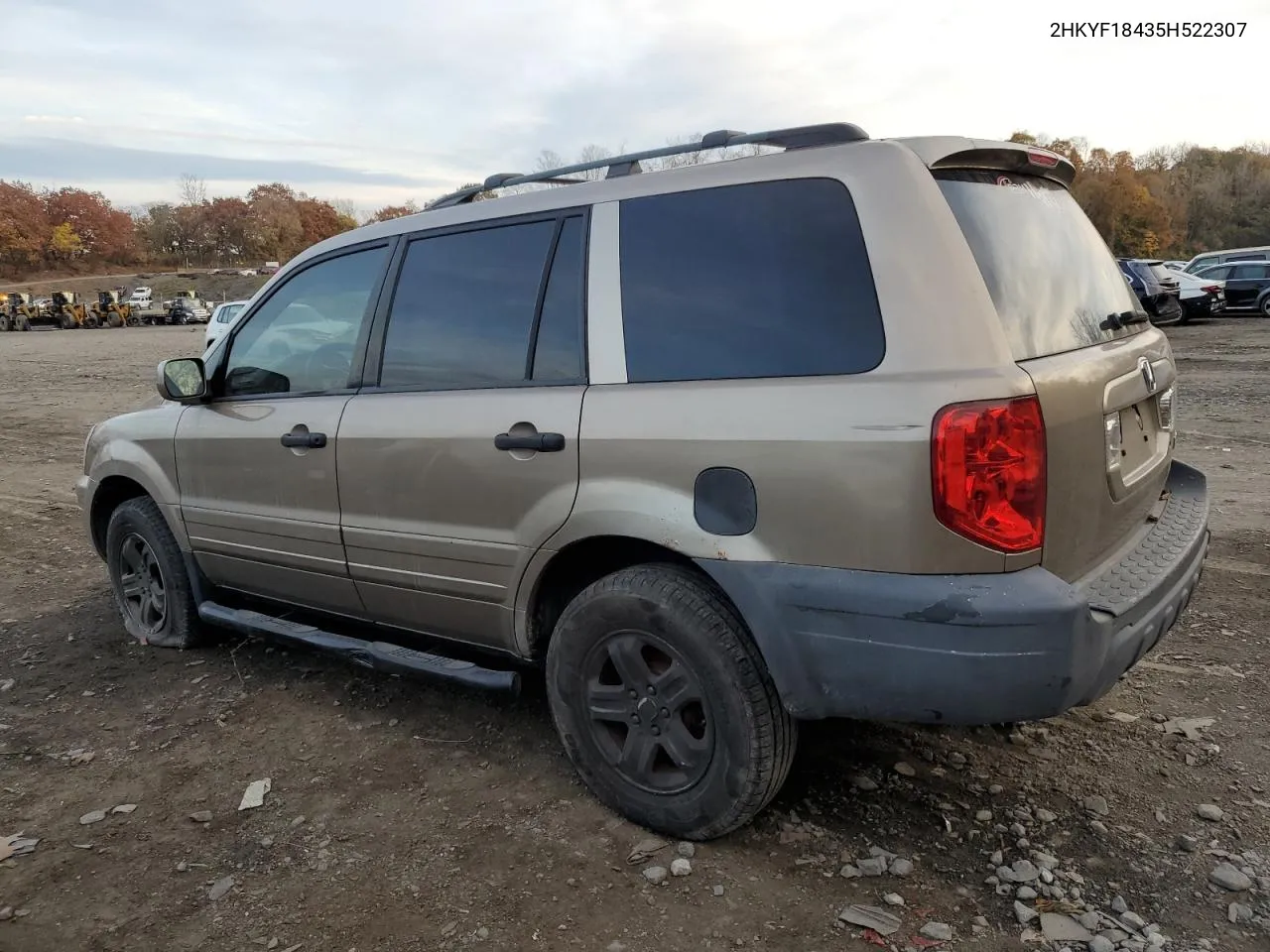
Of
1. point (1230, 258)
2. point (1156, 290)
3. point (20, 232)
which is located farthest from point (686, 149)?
point (20, 232)

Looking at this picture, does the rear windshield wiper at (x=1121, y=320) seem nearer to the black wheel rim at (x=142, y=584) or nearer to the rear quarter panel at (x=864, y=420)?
the rear quarter panel at (x=864, y=420)

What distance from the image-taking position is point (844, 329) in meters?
2.44

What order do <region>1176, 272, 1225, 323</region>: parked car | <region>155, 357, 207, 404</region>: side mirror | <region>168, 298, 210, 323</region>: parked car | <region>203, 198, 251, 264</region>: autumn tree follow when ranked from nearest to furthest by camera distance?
<region>155, 357, 207, 404</region>: side mirror → <region>1176, 272, 1225, 323</region>: parked car → <region>168, 298, 210, 323</region>: parked car → <region>203, 198, 251, 264</region>: autumn tree

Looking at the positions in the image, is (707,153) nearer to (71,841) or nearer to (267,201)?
(71,841)

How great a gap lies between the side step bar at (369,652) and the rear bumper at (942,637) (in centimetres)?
110

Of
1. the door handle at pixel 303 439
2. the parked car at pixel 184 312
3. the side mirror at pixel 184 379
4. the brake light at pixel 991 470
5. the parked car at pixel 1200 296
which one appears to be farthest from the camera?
the parked car at pixel 184 312

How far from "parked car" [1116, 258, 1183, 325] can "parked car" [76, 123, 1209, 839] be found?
99cm

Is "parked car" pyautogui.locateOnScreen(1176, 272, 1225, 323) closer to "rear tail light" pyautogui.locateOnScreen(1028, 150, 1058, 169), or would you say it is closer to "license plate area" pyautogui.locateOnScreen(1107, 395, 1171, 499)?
"license plate area" pyautogui.locateOnScreen(1107, 395, 1171, 499)

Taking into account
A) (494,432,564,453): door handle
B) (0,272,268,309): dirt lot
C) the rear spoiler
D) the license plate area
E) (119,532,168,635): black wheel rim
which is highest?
(0,272,268,309): dirt lot

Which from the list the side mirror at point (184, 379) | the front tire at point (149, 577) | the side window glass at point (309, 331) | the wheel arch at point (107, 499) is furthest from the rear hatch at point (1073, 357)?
the wheel arch at point (107, 499)

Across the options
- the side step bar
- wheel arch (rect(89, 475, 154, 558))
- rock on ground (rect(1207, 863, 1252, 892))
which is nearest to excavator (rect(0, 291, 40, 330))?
wheel arch (rect(89, 475, 154, 558))

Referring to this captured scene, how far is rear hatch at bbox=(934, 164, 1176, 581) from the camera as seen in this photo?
7.94 feet

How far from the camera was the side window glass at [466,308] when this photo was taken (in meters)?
3.14

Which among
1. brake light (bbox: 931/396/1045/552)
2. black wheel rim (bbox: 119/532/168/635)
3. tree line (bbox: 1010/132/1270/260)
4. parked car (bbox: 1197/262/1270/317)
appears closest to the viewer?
brake light (bbox: 931/396/1045/552)
